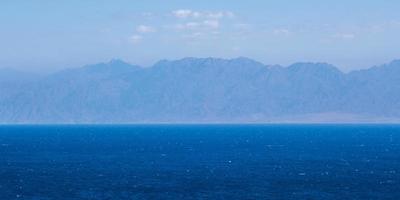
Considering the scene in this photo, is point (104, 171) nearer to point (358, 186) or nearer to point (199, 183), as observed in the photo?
point (199, 183)

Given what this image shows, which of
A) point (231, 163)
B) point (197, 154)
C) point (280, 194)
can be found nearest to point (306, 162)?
point (231, 163)

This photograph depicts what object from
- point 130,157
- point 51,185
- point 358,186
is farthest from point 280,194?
point 130,157

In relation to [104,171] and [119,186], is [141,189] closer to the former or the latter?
[119,186]

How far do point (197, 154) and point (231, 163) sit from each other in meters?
27.0

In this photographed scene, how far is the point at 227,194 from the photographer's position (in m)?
→ 87.0

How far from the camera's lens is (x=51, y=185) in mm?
96062

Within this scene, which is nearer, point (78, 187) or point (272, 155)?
point (78, 187)

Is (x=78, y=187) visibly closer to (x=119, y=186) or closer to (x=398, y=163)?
(x=119, y=186)

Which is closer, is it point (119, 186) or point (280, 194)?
point (280, 194)

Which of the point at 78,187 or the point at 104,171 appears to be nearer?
the point at 78,187

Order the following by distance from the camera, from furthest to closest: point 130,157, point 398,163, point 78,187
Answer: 1. point 130,157
2. point 398,163
3. point 78,187

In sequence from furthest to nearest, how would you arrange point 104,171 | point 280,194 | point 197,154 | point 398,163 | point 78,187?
point 197,154, point 398,163, point 104,171, point 78,187, point 280,194

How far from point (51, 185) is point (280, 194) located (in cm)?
3133

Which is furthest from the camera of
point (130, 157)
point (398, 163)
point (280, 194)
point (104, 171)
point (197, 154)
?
point (197, 154)
